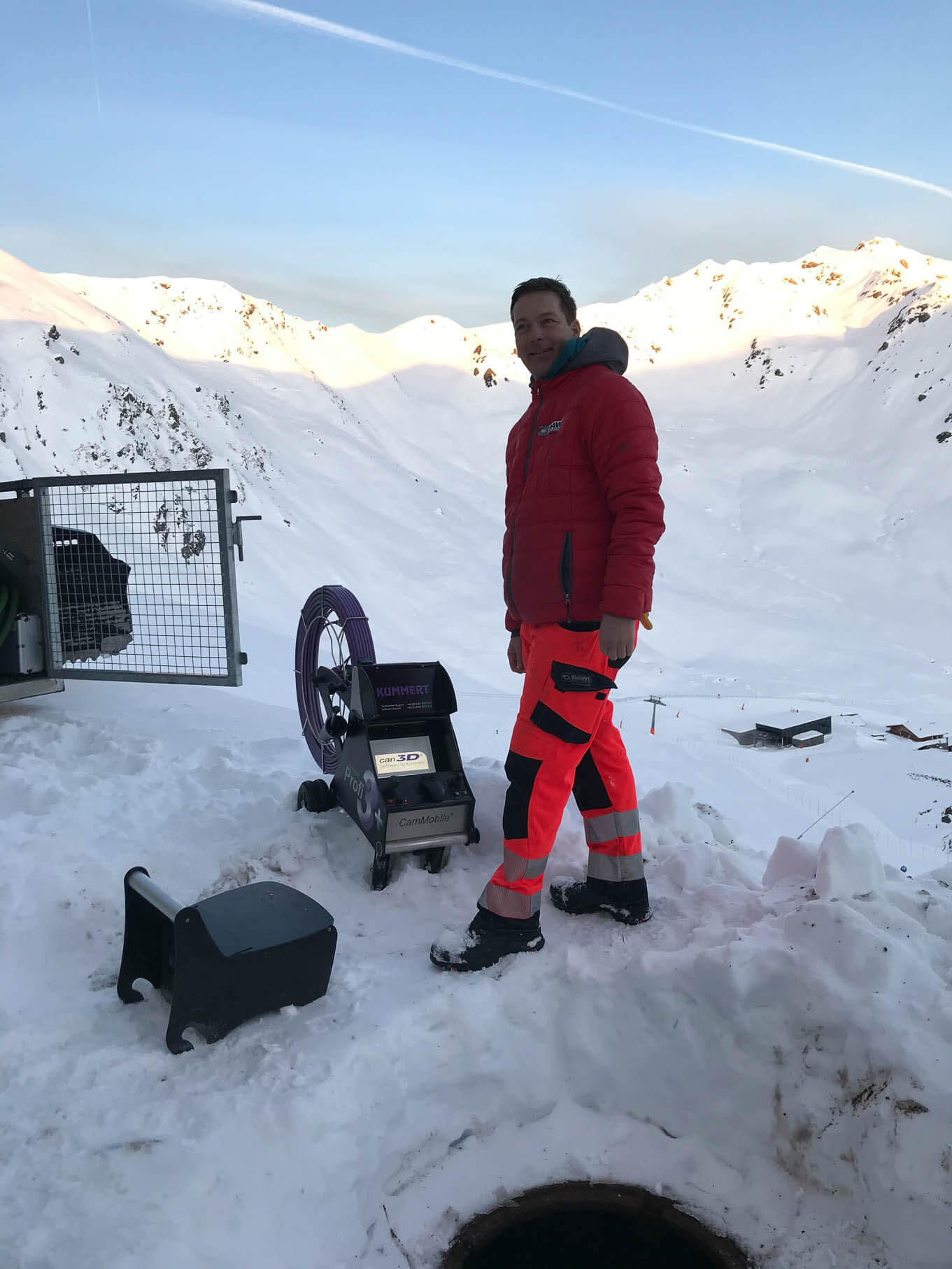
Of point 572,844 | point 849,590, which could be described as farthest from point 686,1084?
point 849,590

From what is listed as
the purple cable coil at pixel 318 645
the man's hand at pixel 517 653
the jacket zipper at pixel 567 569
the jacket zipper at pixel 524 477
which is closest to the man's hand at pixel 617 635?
the jacket zipper at pixel 567 569

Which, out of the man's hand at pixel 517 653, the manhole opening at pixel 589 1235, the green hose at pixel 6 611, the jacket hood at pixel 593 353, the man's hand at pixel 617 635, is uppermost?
the jacket hood at pixel 593 353

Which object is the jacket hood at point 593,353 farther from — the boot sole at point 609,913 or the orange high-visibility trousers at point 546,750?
the boot sole at point 609,913

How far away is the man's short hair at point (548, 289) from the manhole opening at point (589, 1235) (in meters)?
2.36

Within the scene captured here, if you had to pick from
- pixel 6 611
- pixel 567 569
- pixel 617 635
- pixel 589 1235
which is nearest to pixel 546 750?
pixel 617 635

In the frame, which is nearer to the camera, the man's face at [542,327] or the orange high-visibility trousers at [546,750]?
the orange high-visibility trousers at [546,750]

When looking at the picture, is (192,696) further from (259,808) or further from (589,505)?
(589,505)

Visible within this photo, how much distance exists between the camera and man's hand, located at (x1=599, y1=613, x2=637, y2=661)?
2.17 meters

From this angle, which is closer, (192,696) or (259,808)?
(259,808)

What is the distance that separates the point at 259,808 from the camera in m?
3.33

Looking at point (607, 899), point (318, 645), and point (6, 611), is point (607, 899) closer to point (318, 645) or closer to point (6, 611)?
point (318, 645)

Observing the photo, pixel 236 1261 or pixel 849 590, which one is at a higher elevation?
pixel 236 1261

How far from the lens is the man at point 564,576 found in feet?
7.25

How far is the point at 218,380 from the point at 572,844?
89.6ft
